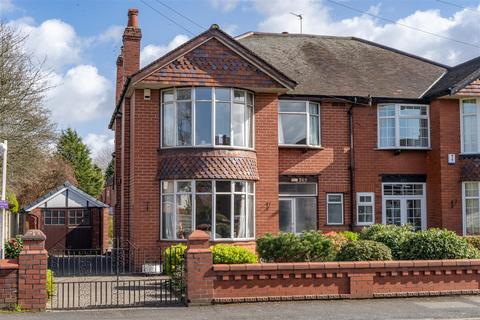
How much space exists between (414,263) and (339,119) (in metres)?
10.00

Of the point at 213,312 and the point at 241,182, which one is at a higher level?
Answer: the point at 241,182

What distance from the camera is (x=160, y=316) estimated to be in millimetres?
Answer: 12352

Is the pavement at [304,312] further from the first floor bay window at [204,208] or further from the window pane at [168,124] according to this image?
the window pane at [168,124]

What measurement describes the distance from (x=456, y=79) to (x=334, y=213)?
6611 mm

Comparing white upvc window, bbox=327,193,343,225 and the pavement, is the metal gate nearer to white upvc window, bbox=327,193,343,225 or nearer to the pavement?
the pavement

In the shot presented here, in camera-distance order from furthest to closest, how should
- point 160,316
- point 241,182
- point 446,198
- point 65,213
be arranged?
point 65,213 → point 446,198 → point 241,182 → point 160,316

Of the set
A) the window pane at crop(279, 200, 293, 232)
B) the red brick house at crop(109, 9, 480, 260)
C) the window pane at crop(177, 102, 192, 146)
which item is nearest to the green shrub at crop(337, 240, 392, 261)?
the red brick house at crop(109, 9, 480, 260)

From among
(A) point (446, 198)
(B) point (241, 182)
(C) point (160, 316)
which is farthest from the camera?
(A) point (446, 198)

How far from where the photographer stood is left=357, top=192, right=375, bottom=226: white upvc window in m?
23.4

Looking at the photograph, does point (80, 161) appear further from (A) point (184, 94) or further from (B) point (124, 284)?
(B) point (124, 284)

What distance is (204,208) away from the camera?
20.0m

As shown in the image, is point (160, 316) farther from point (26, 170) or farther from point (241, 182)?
point (26, 170)

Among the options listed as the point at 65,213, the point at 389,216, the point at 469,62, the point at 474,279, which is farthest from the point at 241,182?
the point at 65,213

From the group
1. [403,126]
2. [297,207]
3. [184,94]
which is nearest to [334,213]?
[297,207]
